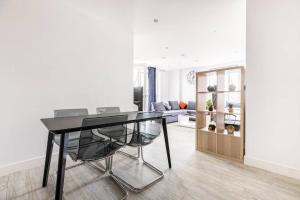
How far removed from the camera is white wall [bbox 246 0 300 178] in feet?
6.18

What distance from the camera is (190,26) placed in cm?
315

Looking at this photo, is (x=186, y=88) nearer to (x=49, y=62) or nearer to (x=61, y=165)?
(x=49, y=62)

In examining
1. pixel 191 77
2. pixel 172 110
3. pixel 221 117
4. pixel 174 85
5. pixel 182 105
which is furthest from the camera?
pixel 174 85

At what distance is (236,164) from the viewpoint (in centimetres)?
224

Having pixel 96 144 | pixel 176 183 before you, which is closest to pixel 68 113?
pixel 96 144

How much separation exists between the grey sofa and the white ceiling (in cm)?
235

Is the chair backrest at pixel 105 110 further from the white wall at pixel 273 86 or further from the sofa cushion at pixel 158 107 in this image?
the sofa cushion at pixel 158 107

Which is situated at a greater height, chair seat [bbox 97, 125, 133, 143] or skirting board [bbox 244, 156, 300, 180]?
chair seat [bbox 97, 125, 133, 143]

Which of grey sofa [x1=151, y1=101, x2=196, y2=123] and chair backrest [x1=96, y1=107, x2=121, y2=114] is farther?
grey sofa [x1=151, y1=101, x2=196, y2=123]

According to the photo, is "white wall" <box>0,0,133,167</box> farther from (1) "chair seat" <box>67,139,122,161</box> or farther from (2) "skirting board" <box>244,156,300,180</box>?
(2) "skirting board" <box>244,156,300,180</box>

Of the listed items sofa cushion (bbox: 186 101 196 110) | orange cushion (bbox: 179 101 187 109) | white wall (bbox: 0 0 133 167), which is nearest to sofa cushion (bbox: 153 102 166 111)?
orange cushion (bbox: 179 101 187 109)

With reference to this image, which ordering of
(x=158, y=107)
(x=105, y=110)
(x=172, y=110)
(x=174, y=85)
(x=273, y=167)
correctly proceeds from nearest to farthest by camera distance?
(x=273, y=167), (x=105, y=110), (x=158, y=107), (x=172, y=110), (x=174, y=85)

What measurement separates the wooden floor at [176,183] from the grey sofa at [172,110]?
10.9 ft

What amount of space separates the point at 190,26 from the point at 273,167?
288 cm
